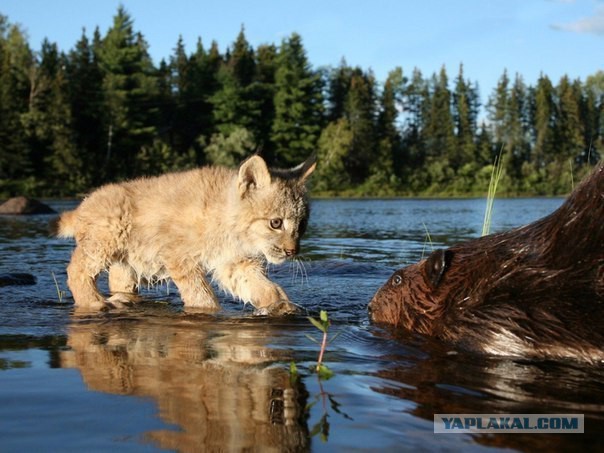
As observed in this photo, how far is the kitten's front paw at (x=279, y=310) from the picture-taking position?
7.57 m

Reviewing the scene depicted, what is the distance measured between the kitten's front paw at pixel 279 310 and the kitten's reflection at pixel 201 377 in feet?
2.02

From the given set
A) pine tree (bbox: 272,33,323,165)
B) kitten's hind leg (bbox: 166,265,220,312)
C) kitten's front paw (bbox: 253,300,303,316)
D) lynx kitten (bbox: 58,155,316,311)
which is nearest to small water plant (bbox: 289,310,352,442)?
kitten's front paw (bbox: 253,300,303,316)

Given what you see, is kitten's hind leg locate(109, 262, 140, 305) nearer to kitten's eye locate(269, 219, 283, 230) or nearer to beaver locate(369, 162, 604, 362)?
kitten's eye locate(269, 219, 283, 230)

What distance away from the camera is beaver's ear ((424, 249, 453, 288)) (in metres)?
5.71

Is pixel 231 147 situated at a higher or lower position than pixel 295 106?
lower

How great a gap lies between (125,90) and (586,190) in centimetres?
7341

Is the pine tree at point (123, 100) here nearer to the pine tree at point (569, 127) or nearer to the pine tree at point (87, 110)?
the pine tree at point (87, 110)

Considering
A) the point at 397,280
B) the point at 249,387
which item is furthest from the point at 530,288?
the point at 249,387

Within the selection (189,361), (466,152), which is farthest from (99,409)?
(466,152)

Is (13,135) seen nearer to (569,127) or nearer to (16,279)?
(16,279)

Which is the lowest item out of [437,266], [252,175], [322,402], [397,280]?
[322,402]

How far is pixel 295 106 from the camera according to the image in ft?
292

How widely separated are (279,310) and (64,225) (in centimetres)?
333

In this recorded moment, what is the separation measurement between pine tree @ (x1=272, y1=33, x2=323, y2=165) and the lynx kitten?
7721cm
